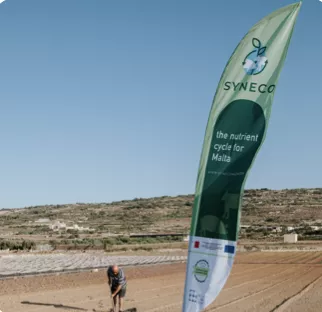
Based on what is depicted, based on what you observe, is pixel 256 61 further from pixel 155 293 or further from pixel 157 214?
pixel 157 214

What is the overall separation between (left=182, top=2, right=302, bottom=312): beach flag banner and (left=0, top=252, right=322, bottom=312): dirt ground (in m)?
8.68

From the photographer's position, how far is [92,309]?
599 inches

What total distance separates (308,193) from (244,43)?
140364mm

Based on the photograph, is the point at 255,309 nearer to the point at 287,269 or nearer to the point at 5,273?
the point at 5,273

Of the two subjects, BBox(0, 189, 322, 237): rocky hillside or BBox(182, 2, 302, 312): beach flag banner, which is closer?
BBox(182, 2, 302, 312): beach flag banner

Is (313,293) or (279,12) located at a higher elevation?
(279,12)

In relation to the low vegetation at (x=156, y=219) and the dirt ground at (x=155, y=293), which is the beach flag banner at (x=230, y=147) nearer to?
the dirt ground at (x=155, y=293)

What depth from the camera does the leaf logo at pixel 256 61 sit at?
689 centimetres

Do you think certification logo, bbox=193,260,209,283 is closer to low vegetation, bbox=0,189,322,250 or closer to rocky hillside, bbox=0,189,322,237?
low vegetation, bbox=0,189,322,250

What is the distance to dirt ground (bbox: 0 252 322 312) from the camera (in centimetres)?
1574

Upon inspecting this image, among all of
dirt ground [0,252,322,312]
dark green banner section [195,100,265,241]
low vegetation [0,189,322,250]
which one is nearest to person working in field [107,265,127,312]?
dirt ground [0,252,322,312]

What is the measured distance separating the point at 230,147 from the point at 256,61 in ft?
3.24

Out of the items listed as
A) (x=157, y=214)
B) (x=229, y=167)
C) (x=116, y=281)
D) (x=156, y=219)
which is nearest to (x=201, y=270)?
(x=229, y=167)

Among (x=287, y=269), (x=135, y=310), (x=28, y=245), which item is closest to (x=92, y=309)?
(x=135, y=310)
